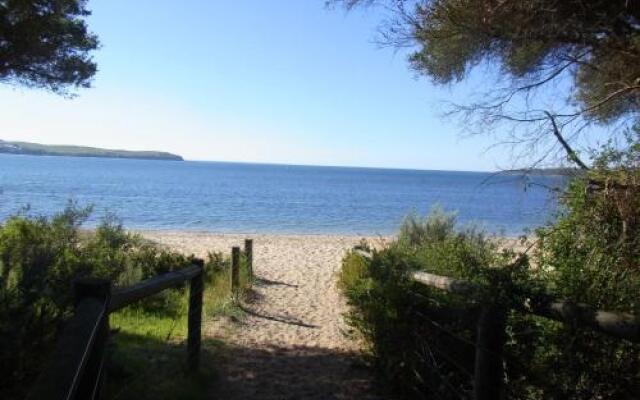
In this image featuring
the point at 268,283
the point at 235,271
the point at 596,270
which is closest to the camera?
the point at 596,270

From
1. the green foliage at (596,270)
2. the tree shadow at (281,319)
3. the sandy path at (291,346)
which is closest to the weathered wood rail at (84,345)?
the sandy path at (291,346)

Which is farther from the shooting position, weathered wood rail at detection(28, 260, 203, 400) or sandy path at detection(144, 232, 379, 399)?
sandy path at detection(144, 232, 379, 399)

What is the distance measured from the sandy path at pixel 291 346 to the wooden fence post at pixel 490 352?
203 centimetres

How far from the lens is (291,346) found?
23.4 feet

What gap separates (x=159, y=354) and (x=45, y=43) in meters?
6.81

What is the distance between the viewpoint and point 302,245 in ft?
72.2

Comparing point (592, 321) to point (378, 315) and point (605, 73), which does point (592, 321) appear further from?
point (605, 73)

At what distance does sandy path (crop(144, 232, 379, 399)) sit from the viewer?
5.24 m

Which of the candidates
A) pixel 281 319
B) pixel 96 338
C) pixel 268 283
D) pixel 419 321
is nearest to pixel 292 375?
pixel 419 321

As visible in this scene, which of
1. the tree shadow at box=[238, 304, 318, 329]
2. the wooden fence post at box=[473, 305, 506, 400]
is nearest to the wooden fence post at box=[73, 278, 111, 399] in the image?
the wooden fence post at box=[473, 305, 506, 400]

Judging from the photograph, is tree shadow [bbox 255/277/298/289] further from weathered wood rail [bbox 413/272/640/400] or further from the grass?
weathered wood rail [bbox 413/272/640/400]

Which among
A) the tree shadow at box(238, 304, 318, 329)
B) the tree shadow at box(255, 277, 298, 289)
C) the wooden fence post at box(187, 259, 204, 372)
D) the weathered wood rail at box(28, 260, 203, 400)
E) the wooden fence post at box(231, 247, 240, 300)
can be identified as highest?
the weathered wood rail at box(28, 260, 203, 400)

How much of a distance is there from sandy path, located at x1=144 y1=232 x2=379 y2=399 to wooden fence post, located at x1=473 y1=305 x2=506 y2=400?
2032 millimetres

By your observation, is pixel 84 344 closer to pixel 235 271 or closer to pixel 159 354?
pixel 159 354
